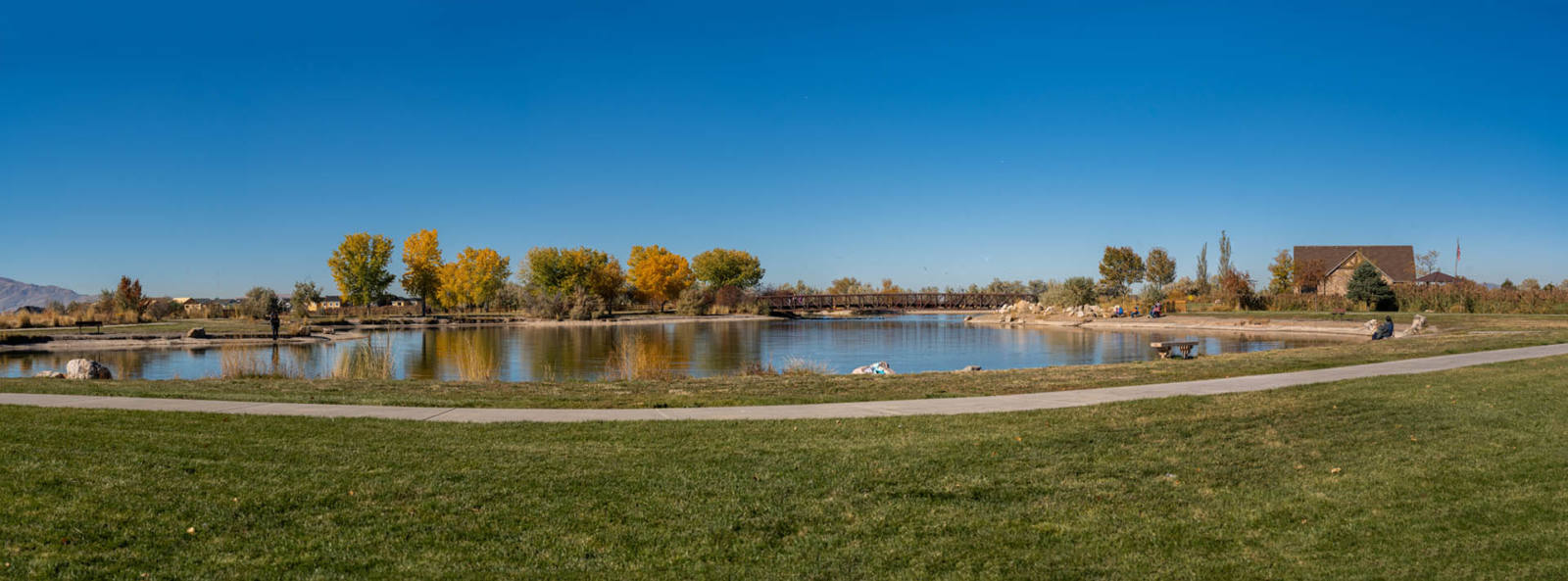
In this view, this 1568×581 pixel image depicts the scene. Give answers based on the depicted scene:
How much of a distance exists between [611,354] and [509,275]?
52.6 m

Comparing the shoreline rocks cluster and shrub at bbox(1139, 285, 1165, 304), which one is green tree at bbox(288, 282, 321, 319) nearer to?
the shoreline rocks cluster

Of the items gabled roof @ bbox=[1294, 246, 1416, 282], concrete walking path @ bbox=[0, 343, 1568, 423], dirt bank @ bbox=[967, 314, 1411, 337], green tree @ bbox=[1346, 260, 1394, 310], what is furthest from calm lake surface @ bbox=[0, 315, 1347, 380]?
gabled roof @ bbox=[1294, 246, 1416, 282]

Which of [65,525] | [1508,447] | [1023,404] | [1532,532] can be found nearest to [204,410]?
[65,525]

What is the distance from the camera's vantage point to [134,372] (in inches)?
893

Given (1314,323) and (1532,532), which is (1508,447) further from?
(1314,323)

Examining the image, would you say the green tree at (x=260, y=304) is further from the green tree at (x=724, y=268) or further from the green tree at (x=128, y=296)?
the green tree at (x=724, y=268)

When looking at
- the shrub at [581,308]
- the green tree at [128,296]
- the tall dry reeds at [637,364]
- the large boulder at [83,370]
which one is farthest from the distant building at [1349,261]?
the green tree at [128,296]

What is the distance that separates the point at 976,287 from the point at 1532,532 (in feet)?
360

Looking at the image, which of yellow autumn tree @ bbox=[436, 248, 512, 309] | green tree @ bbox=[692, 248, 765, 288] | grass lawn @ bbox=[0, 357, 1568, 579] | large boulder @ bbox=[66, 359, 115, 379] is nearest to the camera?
grass lawn @ bbox=[0, 357, 1568, 579]

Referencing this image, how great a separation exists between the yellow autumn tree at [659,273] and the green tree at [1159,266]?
1959 inches

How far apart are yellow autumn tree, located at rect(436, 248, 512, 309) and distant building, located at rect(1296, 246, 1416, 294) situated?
6556 centimetres

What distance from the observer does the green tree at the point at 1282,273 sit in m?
66.8

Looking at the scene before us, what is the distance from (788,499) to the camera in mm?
6301

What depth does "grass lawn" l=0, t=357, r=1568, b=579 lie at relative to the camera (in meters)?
5.01
